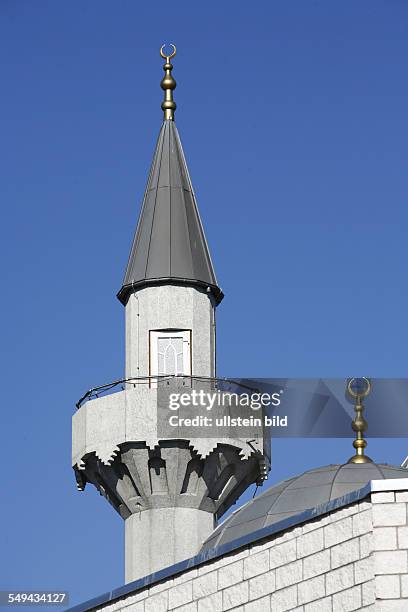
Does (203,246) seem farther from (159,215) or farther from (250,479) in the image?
(250,479)

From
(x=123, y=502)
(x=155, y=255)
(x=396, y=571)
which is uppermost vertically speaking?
(x=155, y=255)

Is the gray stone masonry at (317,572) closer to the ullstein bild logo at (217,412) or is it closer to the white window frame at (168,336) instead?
the ullstein bild logo at (217,412)

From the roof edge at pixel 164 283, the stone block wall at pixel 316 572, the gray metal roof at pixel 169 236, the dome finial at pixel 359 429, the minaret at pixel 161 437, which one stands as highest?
the gray metal roof at pixel 169 236

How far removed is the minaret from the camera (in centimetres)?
2573

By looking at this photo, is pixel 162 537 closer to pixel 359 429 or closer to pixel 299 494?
pixel 359 429

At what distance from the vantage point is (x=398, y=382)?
25.5 metres

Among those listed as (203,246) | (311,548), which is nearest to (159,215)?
(203,246)

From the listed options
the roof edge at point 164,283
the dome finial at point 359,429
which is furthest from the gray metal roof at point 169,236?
the dome finial at point 359,429

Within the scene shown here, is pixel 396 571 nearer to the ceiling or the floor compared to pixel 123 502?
nearer to the floor

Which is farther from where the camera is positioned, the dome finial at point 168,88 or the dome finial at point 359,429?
the dome finial at point 168,88

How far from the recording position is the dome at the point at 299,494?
18.8 m

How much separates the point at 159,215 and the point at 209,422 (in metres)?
3.64

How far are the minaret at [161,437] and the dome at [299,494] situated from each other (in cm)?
588

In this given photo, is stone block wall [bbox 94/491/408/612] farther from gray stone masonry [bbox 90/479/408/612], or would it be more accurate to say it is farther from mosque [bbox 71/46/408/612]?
mosque [bbox 71/46/408/612]
